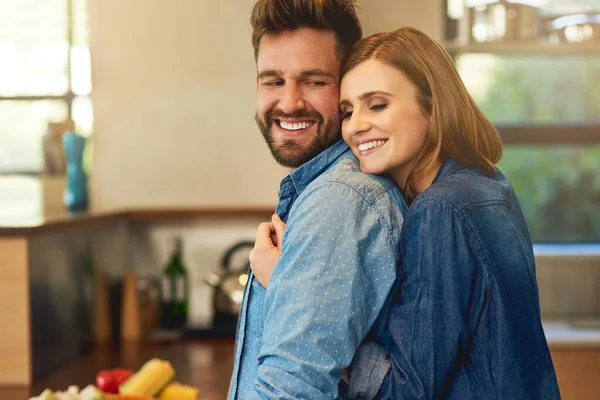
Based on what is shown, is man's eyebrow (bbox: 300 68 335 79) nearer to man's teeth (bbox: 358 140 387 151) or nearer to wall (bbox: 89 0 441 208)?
man's teeth (bbox: 358 140 387 151)

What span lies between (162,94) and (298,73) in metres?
2.24

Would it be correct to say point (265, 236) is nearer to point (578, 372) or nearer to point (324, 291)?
point (324, 291)

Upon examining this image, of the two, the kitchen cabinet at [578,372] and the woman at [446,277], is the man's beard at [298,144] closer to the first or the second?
the woman at [446,277]

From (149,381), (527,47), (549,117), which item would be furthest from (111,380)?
(549,117)

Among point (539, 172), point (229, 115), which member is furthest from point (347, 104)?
point (539, 172)

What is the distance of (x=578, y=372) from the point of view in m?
2.56

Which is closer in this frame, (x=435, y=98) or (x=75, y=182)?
(x=435, y=98)

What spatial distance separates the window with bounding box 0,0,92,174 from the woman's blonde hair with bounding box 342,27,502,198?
2.70 m

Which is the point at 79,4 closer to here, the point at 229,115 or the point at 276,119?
the point at 229,115

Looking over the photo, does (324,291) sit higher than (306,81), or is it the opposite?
(306,81)

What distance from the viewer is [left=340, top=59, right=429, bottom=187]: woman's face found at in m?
1.15

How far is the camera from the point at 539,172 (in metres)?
3.63

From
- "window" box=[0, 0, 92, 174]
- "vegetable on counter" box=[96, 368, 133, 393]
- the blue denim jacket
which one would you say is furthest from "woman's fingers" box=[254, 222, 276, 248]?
"window" box=[0, 0, 92, 174]

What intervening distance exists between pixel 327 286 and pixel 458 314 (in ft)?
0.56
